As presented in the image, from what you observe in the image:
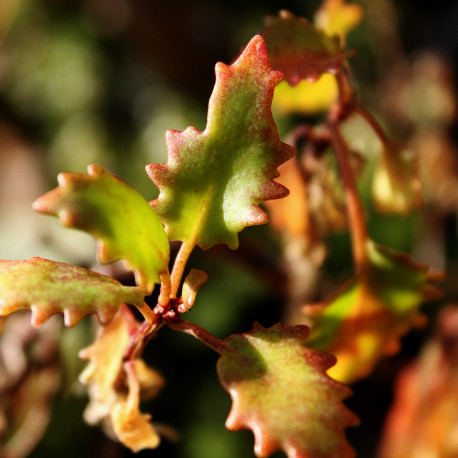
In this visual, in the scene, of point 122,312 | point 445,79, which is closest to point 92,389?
point 122,312

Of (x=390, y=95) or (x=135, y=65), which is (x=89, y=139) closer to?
(x=135, y=65)

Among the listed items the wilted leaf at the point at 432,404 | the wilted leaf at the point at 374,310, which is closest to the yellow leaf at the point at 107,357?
the wilted leaf at the point at 374,310

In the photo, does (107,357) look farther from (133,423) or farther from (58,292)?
(58,292)

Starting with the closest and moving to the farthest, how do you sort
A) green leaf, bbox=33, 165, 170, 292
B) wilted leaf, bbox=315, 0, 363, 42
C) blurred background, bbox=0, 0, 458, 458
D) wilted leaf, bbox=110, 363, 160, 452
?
green leaf, bbox=33, 165, 170, 292 < wilted leaf, bbox=110, 363, 160, 452 < wilted leaf, bbox=315, 0, 363, 42 < blurred background, bbox=0, 0, 458, 458

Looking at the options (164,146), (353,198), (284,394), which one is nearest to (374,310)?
(353,198)

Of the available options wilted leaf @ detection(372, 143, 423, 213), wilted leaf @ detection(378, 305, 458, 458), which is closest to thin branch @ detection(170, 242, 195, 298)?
wilted leaf @ detection(372, 143, 423, 213)

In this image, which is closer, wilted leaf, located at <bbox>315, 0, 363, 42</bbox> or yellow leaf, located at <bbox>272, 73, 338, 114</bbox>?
wilted leaf, located at <bbox>315, 0, 363, 42</bbox>

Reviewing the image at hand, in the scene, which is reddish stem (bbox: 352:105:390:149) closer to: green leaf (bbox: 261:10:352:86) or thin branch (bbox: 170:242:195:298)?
green leaf (bbox: 261:10:352:86)
